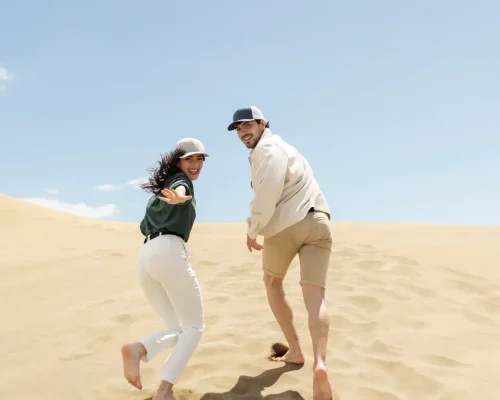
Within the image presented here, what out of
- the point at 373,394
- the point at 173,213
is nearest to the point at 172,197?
the point at 173,213

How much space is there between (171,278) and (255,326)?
1974 mm

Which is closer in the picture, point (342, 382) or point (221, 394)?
point (221, 394)

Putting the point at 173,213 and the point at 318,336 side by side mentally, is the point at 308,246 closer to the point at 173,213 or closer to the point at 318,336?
the point at 318,336

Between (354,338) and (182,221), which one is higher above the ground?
(182,221)

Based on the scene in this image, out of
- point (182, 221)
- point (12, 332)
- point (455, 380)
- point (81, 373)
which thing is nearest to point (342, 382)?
point (455, 380)

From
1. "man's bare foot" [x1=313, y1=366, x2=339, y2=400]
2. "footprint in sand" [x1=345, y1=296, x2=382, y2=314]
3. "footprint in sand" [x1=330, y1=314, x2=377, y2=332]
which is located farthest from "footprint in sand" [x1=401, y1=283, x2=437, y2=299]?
"man's bare foot" [x1=313, y1=366, x2=339, y2=400]

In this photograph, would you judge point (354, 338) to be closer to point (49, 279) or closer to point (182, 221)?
point (182, 221)

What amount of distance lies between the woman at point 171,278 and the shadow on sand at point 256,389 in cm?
52

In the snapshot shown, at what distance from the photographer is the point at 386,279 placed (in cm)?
648

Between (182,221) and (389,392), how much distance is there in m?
1.96

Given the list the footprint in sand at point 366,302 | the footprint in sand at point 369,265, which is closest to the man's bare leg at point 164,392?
the footprint in sand at point 366,302

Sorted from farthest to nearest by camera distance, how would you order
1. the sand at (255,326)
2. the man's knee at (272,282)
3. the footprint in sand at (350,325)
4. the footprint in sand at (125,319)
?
the footprint in sand at (125,319), the footprint in sand at (350,325), the man's knee at (272,282), the sand at (255,326)

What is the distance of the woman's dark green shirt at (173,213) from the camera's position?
318cm

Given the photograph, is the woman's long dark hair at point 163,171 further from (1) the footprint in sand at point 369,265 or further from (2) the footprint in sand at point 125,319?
(1) the footprint in sand at point 369,265
